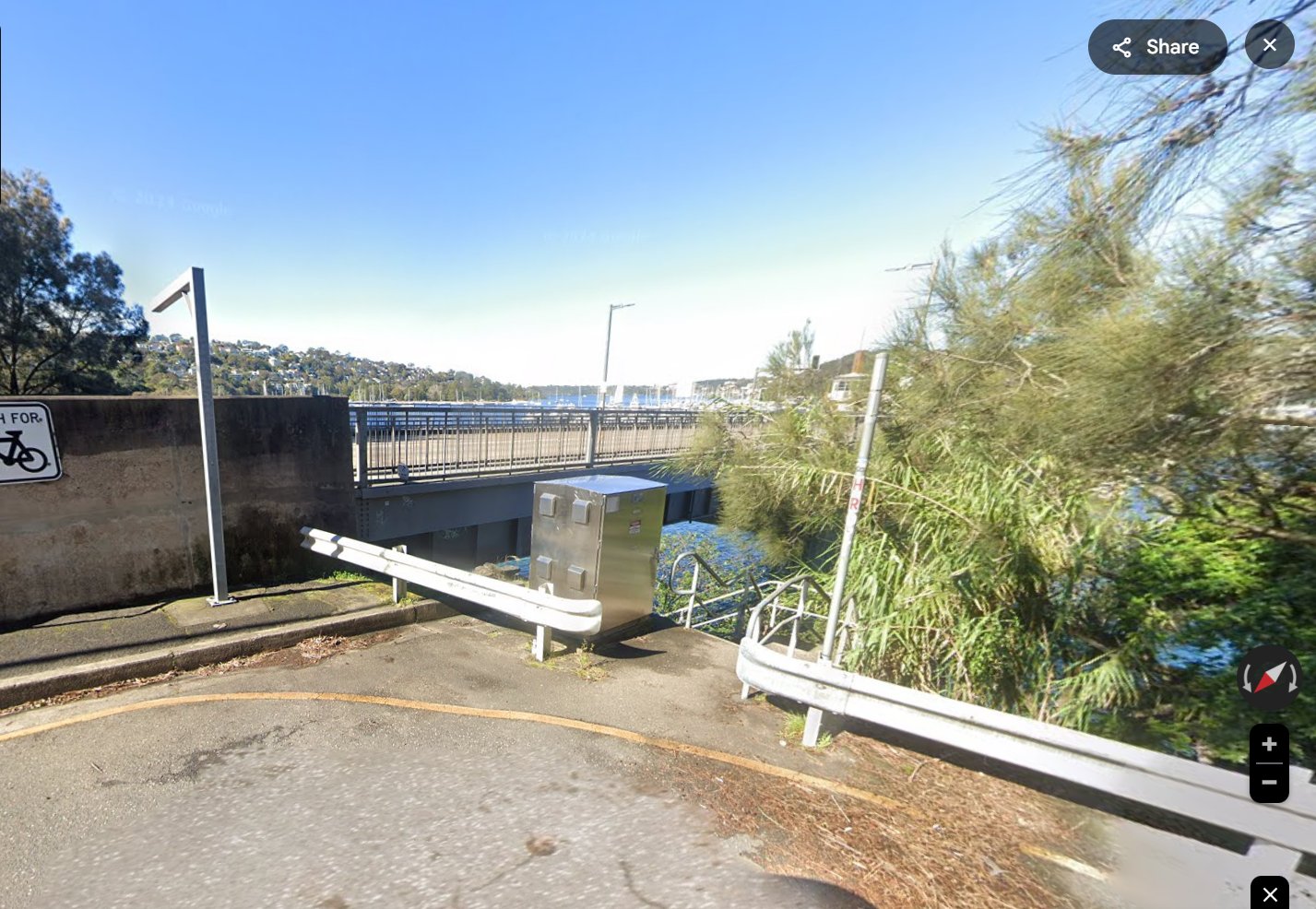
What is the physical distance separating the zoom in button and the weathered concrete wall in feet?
21.6

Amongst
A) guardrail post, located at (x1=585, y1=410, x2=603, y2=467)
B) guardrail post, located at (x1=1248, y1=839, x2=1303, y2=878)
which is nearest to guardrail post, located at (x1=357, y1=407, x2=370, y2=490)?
guardrail post, located at (x1=585, y1=410, x2=603, y2=467)

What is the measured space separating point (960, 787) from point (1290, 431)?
2.62 metres

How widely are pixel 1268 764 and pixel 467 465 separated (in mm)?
9141

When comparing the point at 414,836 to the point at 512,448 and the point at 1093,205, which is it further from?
the point at 512,448

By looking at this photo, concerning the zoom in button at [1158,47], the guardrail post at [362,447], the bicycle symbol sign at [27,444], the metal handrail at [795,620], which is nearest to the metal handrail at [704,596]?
the metal handrail at [795,620]

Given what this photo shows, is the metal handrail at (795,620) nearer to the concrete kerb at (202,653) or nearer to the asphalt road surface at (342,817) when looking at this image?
the asphalt road surface at (342,817)

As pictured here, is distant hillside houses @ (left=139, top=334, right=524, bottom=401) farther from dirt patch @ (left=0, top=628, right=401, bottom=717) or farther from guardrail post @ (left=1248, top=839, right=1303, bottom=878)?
guardrail post @ (left=1248, top=839, right=1303, bottom=878)

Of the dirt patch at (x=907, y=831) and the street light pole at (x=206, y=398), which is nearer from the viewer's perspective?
the dirt patch at (x=907, y=831)

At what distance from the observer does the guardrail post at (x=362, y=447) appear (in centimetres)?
703

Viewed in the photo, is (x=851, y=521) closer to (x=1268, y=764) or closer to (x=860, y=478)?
(x=860, y=478)

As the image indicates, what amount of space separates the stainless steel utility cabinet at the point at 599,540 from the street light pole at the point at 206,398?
275 cm

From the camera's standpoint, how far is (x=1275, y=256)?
2.27m

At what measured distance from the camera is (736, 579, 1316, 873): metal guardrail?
2121 mm

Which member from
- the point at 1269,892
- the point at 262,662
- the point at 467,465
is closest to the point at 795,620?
the point at 1269,892
